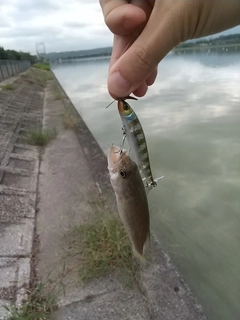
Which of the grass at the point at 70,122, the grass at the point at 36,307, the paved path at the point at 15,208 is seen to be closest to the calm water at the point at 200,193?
the grass at the point at 70,122

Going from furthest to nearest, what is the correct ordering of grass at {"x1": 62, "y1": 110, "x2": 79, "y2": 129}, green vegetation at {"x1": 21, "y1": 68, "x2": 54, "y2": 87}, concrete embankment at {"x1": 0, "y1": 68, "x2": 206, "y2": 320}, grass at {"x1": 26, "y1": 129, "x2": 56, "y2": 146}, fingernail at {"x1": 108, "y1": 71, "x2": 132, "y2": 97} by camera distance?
Answer: green vegetation at {"x1": 21, "y1": 68, "x2": 54, "y2": 87}
grass at {"x1": 62, "y1": 110, "x2": 79, "y2": 129}
grass at {"x1": 26, "y1": 129, "x2": 56, "y2": 146}
concrete embankment at {"x1": 0, "y1": 68, "x2": 206, "y2": 320}
fingernail at {"x1": 108, "y1": 71, "x2": 132, "y2": 97}

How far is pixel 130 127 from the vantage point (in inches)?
55.5

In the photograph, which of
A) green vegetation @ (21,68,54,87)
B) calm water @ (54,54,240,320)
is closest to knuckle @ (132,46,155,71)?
calm water @ (54,54,240,320)

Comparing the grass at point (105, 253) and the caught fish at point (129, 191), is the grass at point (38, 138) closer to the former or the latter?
the grass at point (105, 253)

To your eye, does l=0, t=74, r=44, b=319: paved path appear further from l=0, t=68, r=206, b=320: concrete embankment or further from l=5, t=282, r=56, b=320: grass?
l=5, t=282, r=56, b=320: grass

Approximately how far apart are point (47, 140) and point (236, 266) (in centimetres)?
527

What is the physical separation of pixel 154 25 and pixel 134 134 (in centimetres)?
45

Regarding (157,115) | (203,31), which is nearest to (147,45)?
(203,31)

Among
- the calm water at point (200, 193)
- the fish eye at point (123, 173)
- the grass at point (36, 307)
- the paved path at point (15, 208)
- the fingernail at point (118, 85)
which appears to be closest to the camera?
the fingernail at point (118, 85)

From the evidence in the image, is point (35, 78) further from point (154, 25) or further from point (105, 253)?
point (154, 25)

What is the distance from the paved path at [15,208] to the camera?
306cm

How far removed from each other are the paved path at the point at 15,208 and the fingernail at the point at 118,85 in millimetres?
2228

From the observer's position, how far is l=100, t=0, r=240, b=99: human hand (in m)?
1.19

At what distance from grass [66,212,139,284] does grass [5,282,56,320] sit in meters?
0.35
